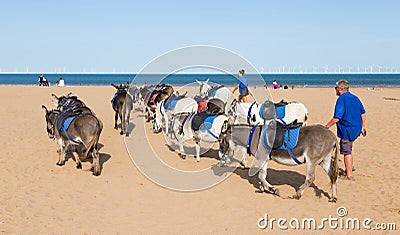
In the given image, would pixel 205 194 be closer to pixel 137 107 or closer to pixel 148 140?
pixel 148 140

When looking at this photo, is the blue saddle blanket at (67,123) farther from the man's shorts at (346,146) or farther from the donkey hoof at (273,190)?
the man's shorts at (346,146)

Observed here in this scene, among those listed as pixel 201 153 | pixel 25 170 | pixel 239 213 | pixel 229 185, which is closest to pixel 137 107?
pixel 201 153

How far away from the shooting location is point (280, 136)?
8.35m

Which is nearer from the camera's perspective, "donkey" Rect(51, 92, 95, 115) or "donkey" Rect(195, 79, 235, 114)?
"donkey" Rect(51, 92, 95, 115)

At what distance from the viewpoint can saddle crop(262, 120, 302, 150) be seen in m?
8.21

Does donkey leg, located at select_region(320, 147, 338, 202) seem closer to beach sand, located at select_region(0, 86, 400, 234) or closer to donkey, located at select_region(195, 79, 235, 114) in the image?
beach sand, located at select_region(0, 86, 400, 234)

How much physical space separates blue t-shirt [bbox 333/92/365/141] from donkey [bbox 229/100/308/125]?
10.3 feet

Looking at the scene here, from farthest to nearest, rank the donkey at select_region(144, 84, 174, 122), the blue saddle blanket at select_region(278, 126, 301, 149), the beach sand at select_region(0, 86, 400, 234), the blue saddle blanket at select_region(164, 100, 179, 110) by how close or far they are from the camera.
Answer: the donkey at select_region(144, 84, 174, 122), the blue saddle blanket at select_region(164, 100, 179, 110), the blue saddle blanket at select_region(278, 126, 301, 149), the beach sand at select_region(0, 86, 400, 234)

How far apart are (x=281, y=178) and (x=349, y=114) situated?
235cm

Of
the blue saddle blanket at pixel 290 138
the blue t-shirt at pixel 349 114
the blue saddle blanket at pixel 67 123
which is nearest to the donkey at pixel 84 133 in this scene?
the blue saddle blanket at pixel 67 123

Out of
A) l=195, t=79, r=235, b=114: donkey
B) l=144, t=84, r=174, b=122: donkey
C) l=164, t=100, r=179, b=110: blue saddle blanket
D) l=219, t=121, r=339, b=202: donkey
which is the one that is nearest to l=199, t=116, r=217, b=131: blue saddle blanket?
l=219, t=121, r=339, b=202: donkey

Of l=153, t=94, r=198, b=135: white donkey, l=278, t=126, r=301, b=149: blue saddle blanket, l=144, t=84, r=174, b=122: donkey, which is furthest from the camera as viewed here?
l=144, t=84, r=174, b=122: donkey

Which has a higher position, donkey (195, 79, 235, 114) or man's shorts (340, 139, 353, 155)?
donkey (195, 79, 235, 114)

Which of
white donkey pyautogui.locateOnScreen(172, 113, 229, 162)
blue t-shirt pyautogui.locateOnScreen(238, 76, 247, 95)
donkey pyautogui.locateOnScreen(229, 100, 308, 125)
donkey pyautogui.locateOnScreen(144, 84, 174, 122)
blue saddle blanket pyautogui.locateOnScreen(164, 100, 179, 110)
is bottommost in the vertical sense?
white donkey pyautogui.locateOnScreen(172, 113, 229, 162)
